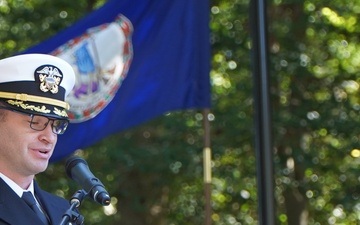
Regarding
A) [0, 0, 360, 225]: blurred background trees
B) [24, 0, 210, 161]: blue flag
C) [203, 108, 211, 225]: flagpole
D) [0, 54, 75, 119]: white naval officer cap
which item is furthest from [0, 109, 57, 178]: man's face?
[0, 0, 360, 225]: blurred background trees

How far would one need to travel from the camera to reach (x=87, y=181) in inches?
167

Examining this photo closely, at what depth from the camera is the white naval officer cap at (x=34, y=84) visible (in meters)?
4.57

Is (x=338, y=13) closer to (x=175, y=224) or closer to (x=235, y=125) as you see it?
(x=235, y=125)

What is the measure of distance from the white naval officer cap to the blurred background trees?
8.05 metres

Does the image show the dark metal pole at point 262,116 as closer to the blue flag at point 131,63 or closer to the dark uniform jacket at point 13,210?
the blue flag at point 131,63

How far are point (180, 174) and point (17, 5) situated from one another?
2.67 m

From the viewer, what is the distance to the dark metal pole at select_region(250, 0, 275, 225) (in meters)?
6.48

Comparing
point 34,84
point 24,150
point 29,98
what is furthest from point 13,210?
point 34,84

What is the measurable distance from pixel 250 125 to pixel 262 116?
249 inches

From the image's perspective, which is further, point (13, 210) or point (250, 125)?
point (250, 125)

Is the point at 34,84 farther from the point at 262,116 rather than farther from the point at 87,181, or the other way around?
the point at 262,116

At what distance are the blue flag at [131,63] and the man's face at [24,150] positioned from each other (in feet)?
13.1

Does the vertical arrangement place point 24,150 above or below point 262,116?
below

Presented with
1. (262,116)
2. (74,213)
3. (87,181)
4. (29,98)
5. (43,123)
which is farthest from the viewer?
(262,116)
